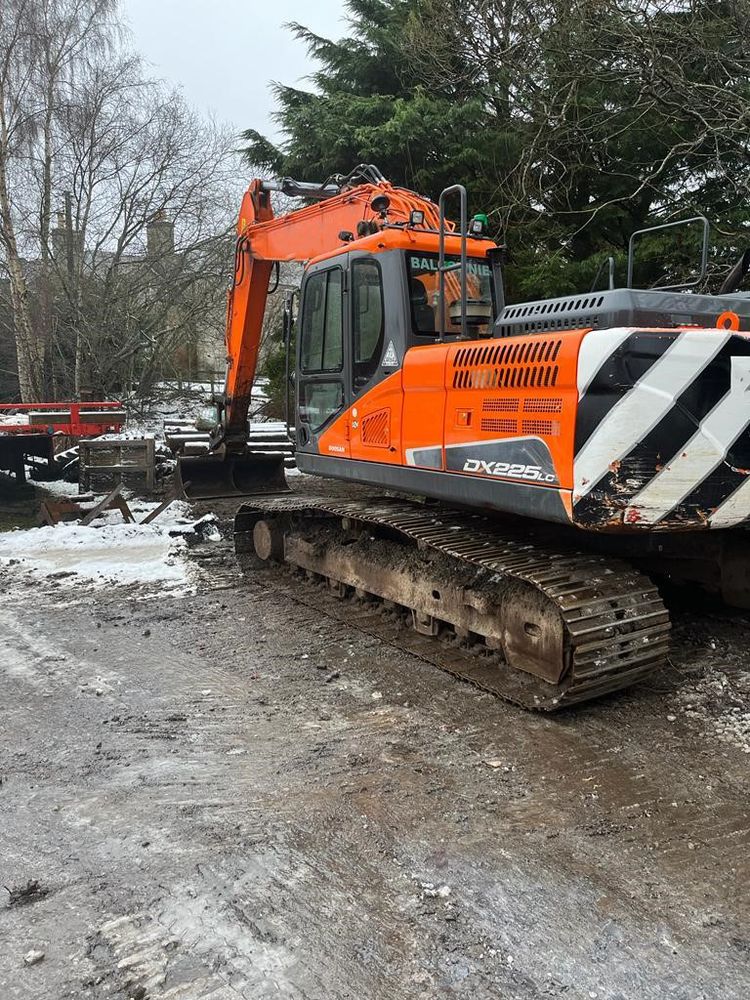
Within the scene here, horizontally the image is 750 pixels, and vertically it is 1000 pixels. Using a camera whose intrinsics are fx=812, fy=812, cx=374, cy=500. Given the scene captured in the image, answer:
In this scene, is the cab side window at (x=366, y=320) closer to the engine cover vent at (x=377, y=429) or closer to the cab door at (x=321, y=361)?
the cab door at (x=321, y=361)

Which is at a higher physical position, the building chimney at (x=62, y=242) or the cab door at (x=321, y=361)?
the building chimney at (x=62, y=242)

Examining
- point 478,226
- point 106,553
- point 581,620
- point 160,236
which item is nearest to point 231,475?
point 106,553

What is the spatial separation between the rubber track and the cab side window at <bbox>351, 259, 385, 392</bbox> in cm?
130

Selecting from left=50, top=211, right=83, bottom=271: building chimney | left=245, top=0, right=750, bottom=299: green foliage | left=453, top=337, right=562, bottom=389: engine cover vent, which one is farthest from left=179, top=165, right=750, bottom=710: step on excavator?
left=50, top=211, right=83, bottom=271: building chimney

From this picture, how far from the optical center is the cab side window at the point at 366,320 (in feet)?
17.0

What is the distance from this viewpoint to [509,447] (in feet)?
13.3

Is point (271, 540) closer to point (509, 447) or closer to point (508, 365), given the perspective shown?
point (509, 447)

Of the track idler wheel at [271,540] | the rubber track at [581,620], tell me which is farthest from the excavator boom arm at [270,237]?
the rubber track at [581,620]

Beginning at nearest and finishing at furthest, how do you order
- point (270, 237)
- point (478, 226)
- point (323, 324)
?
1. point (478, 226)
2. point (323, 324)
3. point (270, 237)

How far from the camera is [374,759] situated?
355 cm

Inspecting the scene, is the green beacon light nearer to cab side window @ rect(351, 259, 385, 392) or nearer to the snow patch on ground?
cab side window @ rect(351, 259, 385, 392)

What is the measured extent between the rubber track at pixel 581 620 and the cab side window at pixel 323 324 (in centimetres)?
173

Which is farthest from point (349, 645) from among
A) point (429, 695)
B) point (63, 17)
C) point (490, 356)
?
point (63, 17)

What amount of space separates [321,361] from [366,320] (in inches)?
27.4
